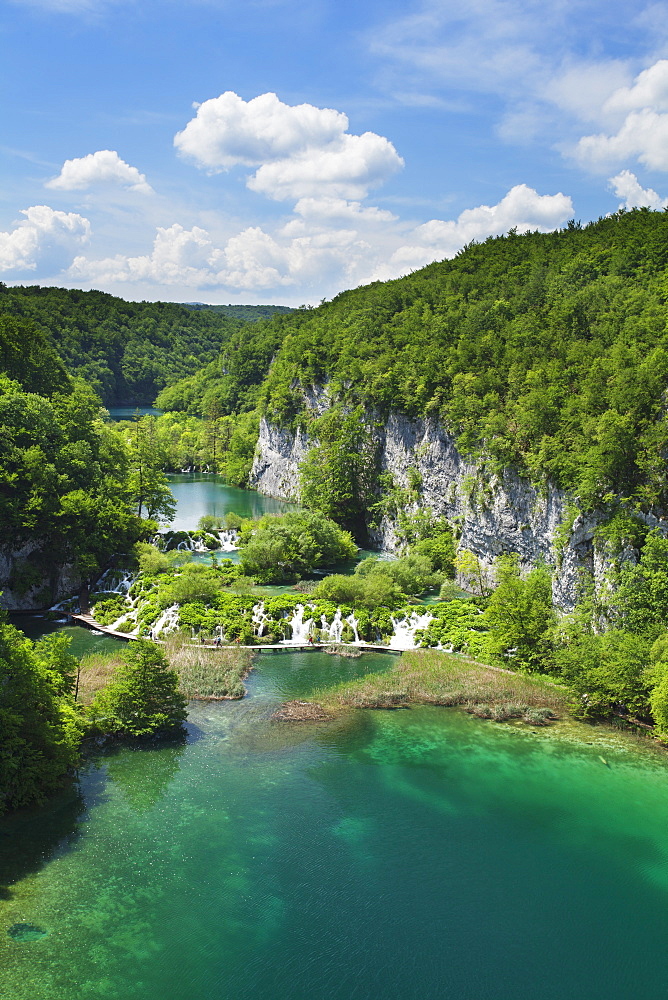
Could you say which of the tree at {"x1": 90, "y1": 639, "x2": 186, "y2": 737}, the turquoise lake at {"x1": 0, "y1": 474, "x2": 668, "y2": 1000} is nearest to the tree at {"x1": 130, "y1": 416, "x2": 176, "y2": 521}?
the tree at {"x1": 90, "y1": 639, "x2": 186, "y2": 737}

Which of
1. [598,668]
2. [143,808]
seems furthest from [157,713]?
[598,668]

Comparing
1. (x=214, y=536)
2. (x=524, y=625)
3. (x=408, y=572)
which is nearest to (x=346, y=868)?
(x=524, y=625)

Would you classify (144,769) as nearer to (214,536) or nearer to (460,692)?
(460,692)

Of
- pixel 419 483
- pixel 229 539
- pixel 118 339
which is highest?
pixel 118 339

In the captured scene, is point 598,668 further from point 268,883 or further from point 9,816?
point 9,816

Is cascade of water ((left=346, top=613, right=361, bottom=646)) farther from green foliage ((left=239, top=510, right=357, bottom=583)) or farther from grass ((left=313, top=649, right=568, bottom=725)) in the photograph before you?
green foliage ((left=239, top=510, right=357, bottom=583))
